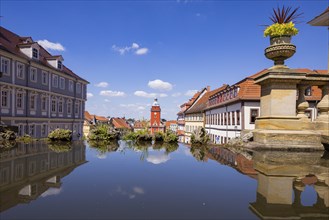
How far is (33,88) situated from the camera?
85.9 ft

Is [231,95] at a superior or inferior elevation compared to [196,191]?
superior

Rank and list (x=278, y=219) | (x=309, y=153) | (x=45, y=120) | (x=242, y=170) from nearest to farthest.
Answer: (x=278, y=219)
(x=242, y=170)
(x=309, y=153)
(x=45, y=120)

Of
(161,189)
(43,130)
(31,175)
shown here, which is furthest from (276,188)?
(43,130)

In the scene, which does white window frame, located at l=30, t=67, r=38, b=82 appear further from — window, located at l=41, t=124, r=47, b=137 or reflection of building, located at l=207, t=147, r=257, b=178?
reflection of building, located at l=207, t=147, r=257, b=178

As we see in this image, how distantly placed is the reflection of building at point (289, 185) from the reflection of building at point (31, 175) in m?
3.39

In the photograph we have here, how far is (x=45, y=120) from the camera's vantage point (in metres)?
29.0

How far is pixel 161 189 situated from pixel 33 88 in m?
A: 26.7

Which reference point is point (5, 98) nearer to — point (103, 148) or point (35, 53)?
point (35, 53)

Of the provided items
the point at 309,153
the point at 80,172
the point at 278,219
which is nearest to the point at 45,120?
the point at 80,172

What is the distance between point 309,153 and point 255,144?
1762mm

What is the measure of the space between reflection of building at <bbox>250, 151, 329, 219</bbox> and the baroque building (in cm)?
2351

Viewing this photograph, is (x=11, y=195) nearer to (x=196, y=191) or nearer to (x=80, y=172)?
(x=80, y=172)

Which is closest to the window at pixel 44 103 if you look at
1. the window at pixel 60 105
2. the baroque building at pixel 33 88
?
the baroque building at pixel 33 88

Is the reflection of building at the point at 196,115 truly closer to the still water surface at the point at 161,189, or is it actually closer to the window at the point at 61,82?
the window at the point at 61,82
